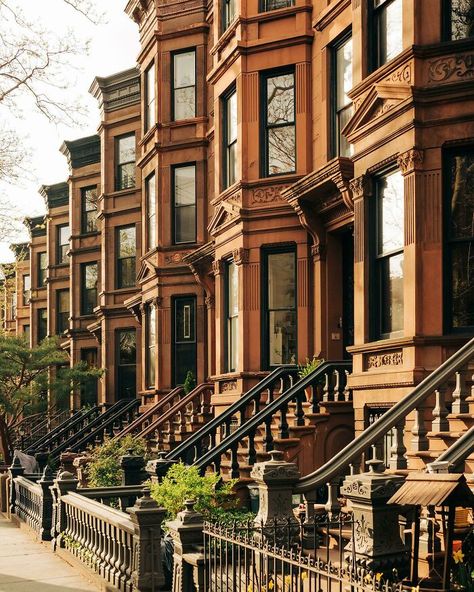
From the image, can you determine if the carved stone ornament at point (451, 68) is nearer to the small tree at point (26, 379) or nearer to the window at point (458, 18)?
the window at point (458, 18)

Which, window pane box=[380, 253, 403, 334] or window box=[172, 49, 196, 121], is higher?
window box=[172, 49, 196, 121]

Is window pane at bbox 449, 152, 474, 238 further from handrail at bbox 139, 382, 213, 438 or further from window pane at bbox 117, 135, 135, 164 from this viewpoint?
window pane at bbox 117, 135, 135, 164

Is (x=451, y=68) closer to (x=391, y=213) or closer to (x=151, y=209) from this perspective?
(x=391, y=213)

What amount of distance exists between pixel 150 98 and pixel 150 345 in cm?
679

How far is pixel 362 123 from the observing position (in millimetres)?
13875

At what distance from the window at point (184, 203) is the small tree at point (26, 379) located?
8121mm

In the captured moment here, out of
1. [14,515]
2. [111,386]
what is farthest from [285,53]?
[111,386]

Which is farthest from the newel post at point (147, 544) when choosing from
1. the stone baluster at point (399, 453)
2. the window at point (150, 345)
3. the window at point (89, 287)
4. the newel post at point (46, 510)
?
the window at point (89, 287)

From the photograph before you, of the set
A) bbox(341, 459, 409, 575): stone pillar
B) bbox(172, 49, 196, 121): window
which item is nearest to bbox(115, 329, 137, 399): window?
bbox(172, 49, 196, 121): window

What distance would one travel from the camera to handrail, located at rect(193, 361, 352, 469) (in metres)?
14.8

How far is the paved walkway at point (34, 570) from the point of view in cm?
1168

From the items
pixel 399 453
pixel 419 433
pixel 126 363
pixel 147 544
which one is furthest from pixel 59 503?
pixel 126 363

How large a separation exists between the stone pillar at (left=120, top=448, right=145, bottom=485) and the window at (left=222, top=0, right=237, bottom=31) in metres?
9.50

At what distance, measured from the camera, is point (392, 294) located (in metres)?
13.2
